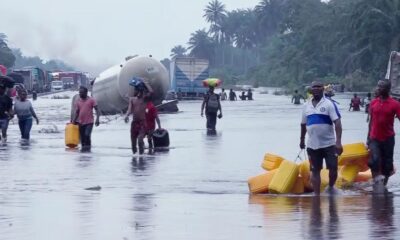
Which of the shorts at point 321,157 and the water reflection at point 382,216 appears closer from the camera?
the water reflection at point 382,216

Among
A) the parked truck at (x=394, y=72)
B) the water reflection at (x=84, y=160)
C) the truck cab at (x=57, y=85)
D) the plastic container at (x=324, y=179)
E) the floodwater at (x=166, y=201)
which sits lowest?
the truck cab at (x=57, y=85)

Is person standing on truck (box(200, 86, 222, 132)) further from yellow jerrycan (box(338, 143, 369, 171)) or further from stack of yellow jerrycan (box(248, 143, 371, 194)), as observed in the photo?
yellow jerrycan (box(338, 143, 369, 171))

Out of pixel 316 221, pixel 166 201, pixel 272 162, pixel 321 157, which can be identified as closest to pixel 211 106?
pixel 272 162

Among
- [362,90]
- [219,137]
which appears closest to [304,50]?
[362,90]

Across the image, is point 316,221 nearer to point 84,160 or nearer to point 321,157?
point 321,157

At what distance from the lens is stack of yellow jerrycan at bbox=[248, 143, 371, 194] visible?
15.9 metres

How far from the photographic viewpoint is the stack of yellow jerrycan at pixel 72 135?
26.9 metres

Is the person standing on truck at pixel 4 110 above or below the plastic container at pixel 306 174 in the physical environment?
above

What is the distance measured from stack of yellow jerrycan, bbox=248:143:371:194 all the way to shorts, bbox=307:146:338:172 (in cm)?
31

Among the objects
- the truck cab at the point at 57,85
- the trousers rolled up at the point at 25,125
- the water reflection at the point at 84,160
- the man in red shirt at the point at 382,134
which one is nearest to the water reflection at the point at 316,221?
the man in red shirt at the point at 382,134

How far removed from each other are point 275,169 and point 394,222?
419cm

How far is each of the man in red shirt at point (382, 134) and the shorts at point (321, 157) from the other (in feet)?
3.14

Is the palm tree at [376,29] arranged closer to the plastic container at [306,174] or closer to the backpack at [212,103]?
the backpack at [212,103]

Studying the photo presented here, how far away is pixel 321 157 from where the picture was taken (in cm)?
1572
